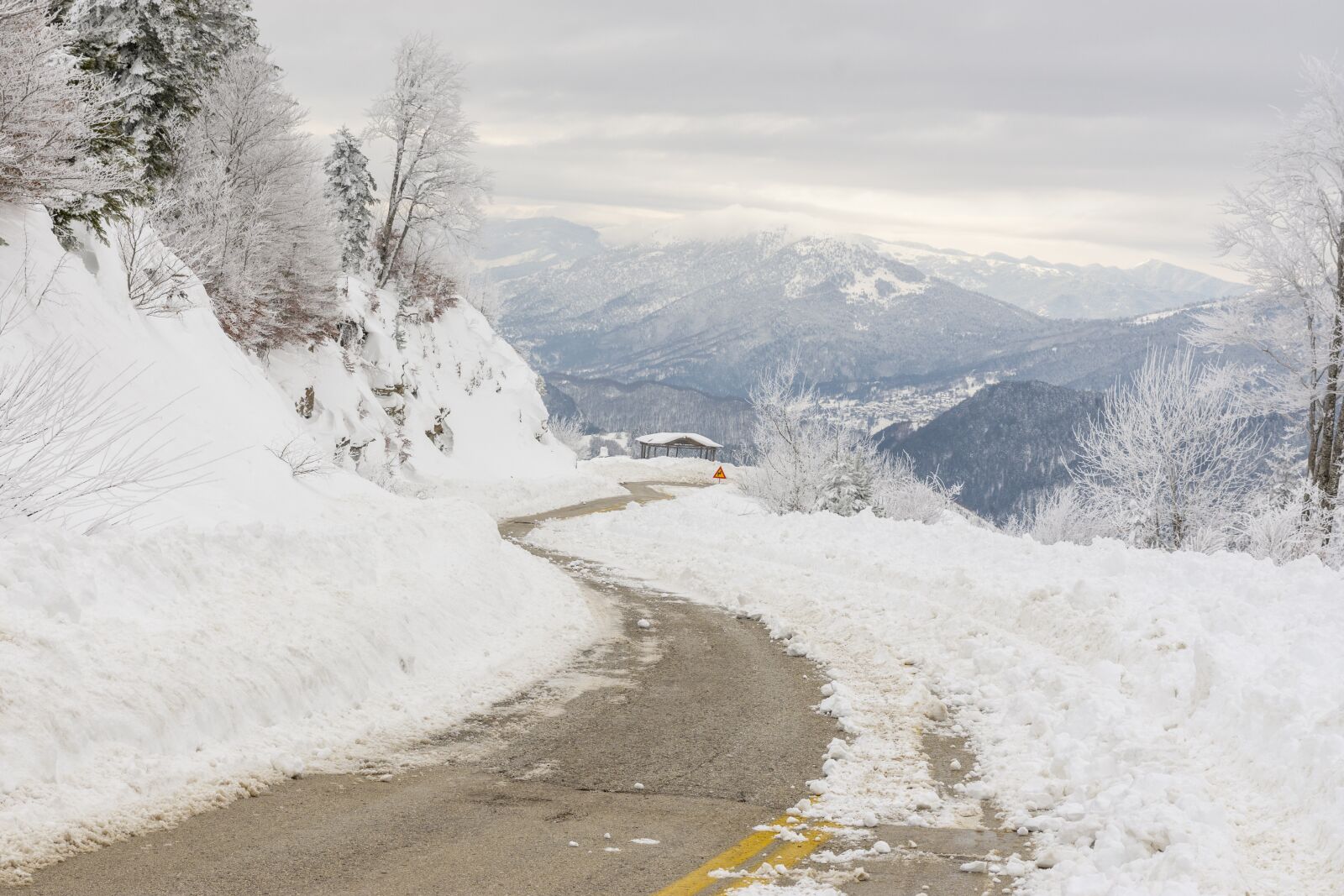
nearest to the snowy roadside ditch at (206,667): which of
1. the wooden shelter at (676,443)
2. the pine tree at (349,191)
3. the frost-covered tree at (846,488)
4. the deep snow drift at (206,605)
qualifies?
the deep snow drift at (206,605)

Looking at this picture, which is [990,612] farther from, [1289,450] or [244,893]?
[1289,450]

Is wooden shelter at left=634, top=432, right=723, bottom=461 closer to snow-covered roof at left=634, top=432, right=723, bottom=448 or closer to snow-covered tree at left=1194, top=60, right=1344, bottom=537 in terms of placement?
snow-covered roof at left=634, top=432, right=723, bottom=448

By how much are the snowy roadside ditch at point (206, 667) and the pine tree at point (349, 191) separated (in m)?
31.8

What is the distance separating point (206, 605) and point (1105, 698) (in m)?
8.36

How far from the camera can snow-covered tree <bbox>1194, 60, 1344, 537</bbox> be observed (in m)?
21.8

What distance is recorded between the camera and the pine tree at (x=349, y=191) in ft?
132

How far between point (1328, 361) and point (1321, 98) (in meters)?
6.19

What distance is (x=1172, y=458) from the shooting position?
3175cm

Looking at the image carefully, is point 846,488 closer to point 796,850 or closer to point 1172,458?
point 1172,458

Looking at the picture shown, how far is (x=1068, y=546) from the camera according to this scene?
1705 cm

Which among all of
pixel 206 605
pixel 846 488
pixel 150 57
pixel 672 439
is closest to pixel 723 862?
pixel 206 605

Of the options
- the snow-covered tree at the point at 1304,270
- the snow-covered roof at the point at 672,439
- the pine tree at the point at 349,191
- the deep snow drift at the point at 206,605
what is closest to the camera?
the deep snow drift at the point at 206,605

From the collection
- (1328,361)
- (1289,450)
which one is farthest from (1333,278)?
(1289,450)

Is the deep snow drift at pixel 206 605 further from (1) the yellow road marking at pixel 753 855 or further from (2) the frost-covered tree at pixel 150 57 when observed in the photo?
(2) the frost-covered tree at pixel 150 57
